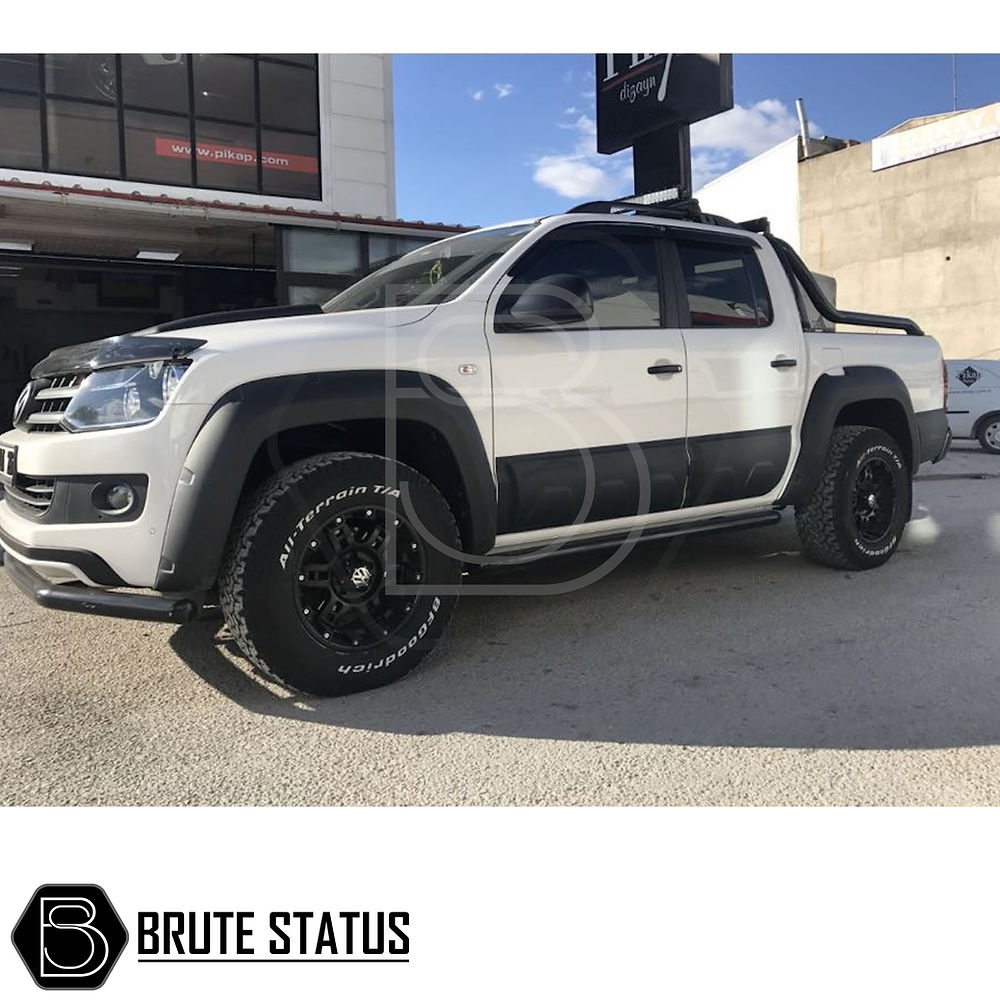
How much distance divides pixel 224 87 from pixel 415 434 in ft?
34.4

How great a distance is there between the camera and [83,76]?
10.8m

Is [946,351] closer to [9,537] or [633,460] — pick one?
[633,460]

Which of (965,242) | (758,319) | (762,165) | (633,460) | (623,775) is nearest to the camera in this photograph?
(623,775)

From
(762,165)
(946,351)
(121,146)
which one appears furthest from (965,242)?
(121,146)

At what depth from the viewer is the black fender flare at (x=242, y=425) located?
283cm

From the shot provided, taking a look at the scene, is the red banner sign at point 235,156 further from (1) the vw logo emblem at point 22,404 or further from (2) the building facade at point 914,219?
(2) the building facade at point 914,219

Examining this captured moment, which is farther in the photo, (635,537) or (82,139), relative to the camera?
(82,139)

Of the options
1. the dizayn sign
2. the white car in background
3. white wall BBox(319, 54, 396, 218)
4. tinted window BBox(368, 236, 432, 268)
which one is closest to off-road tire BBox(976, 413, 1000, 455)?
the white car in background

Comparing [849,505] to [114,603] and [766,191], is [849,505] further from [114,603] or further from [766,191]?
[766,191]

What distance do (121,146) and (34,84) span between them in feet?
3.72

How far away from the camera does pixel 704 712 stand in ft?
10.0

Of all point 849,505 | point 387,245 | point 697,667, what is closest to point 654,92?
point 387,245

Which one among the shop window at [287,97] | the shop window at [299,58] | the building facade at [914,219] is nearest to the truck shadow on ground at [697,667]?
the shop window at [287,97]

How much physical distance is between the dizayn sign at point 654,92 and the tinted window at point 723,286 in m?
5.64
